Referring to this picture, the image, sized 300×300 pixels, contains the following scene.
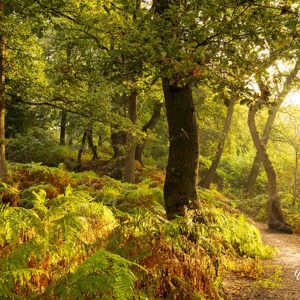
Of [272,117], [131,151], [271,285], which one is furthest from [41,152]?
[271,285]

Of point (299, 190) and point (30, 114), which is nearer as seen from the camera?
point (30, 114)

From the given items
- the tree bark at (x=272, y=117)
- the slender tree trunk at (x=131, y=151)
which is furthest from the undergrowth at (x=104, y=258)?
the slender tree trunk at (x=131, y=151)

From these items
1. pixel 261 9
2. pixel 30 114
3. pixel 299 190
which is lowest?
pixel 299 190

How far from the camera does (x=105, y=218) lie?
18.1ft

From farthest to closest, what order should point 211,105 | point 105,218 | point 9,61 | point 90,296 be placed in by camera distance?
1. point 211,105
2. point 9,61
3. point 105,218
4. point 90,296

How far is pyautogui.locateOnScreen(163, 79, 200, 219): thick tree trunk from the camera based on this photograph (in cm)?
597

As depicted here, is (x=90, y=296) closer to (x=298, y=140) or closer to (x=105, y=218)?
(x=105, y=218)

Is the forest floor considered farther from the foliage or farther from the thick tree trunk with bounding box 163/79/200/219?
the foliage

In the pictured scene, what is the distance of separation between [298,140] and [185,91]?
576 inches

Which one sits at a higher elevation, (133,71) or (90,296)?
(133,71)

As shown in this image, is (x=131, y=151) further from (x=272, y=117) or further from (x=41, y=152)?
(x=272, y=117)

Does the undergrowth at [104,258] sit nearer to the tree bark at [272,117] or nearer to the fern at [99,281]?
the fern at [99,281]

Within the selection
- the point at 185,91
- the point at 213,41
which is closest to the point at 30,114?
the point at 185,91

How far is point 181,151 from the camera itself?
6.04m
